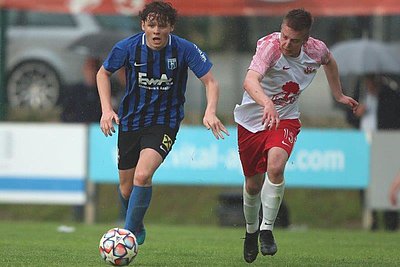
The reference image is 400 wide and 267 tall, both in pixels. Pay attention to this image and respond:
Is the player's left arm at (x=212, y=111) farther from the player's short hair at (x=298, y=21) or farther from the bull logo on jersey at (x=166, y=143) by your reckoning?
the player's short hair at (x=298, y=21)

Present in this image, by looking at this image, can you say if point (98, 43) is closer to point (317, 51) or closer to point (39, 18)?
point (39, 18)

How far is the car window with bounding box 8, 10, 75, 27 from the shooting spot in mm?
16609

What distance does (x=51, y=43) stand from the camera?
1711cm

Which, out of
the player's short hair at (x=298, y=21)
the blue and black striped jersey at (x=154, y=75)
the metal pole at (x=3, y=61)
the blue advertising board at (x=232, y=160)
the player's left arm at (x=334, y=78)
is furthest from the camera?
the metal pole at (x=3, y=61)

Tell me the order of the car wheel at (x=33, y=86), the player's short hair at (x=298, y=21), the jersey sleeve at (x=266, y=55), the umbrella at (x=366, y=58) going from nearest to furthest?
the player's short hair at (x=298, y=21) → the jersey sleeve at (x=266, y=55) → the umbrella at (x=366, y=58) → the car wheel at (x=33, y=86)

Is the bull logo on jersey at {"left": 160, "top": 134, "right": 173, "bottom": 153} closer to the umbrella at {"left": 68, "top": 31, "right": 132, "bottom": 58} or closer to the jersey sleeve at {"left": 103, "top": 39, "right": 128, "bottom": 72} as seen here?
the jersey sleeve at {"left": 103, "top": 39, "right": 128, "bottom": 72}

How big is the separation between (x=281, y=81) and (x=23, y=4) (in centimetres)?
812

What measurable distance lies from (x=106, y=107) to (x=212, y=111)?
82cm

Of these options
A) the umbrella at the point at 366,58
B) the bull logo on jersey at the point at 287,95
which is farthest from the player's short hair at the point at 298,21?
the umbrella at the point at 366,58

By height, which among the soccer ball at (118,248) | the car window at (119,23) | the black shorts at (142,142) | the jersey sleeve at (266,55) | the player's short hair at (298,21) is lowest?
the soccer ball at (118,248)

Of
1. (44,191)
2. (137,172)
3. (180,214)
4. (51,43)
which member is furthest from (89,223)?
(137,172)

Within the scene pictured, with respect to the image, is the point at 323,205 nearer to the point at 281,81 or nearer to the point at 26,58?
the point at 26,58

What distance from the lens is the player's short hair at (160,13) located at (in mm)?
8423

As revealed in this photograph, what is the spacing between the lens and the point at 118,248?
7.80 meters
